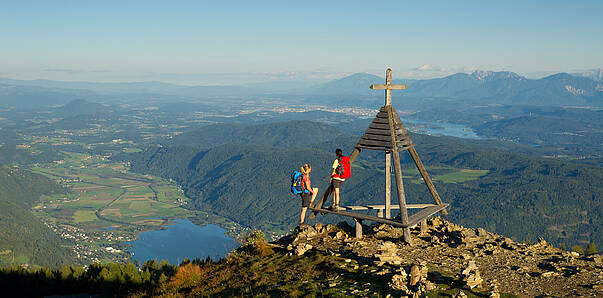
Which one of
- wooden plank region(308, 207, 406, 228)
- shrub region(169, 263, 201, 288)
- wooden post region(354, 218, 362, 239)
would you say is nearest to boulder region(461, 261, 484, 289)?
wooden plank region(308, 207, 406, 228)

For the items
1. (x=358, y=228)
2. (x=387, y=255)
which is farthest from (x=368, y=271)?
(x=358, y=228)

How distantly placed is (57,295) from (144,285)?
5.92m

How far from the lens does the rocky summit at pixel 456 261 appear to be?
641 inches

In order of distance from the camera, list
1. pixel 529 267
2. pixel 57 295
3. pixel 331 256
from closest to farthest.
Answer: pixel 529 267 < pixel 331 256 < pixel 57 295

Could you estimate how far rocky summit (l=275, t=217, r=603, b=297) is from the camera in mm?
16281

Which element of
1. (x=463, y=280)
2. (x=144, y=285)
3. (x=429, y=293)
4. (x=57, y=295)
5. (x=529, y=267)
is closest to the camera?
(x=429, y=293)

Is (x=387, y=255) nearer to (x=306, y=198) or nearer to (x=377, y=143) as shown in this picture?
(x=377, y=143)

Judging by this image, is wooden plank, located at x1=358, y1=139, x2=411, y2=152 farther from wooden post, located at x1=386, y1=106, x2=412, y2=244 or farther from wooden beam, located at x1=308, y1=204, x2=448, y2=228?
wooden beam, located at x1=308, y1=204, x2=448, y2=228

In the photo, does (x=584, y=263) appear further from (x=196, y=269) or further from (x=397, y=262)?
(x=196, y=269)

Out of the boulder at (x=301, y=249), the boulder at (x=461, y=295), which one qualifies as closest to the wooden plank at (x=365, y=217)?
the boulder at (x=301, y=249)

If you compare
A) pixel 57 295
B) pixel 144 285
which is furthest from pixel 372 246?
pixel 57 295

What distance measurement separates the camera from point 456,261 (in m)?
20.3

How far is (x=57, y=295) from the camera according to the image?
950 inches

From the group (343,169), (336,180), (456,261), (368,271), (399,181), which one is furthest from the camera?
(336,180)
